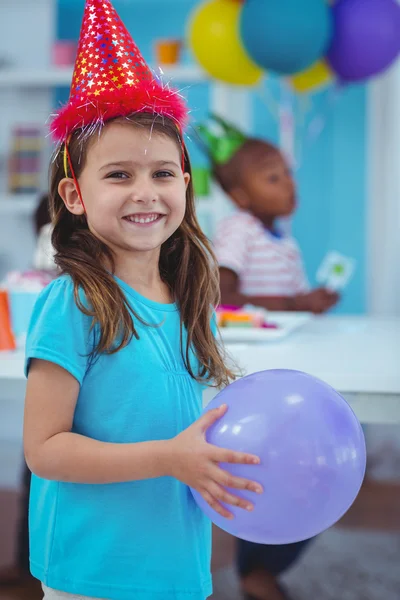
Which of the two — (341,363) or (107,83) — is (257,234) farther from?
(107,83)

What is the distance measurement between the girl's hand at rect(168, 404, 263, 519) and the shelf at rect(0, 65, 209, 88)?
3.51 meters

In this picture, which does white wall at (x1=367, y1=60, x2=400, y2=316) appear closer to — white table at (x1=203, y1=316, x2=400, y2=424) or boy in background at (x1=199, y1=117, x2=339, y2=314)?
boy in background at (x1=199, y1=117, x2=339, y2=314)

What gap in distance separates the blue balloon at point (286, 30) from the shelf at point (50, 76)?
118cm

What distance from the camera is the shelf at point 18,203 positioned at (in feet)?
13.7

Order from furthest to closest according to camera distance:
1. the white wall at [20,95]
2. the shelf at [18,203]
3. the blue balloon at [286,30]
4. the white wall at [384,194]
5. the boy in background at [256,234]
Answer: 1. the white wall at [20,95]
2. the shelf at [18,203]
3. the white wall at [384,194]
4. the blue balloon at [286,30]
5. the boy in background at [256,234]

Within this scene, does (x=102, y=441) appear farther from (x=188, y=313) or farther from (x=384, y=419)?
(x=384, y=419)

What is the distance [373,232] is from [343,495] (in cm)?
357

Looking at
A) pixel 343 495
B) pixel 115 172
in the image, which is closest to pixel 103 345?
pixel 115 172

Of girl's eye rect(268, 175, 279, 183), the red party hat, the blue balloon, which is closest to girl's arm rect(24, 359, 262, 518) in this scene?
the red party hat

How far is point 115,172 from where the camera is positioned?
85cm

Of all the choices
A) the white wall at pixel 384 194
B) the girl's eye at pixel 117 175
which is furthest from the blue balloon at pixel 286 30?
the girl's eye at pixel 117 175

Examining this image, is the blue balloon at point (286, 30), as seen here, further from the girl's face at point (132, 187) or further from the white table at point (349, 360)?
the girl's face at point (132, 187)

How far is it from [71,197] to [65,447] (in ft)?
0.98

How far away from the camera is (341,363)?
49.6 inches
